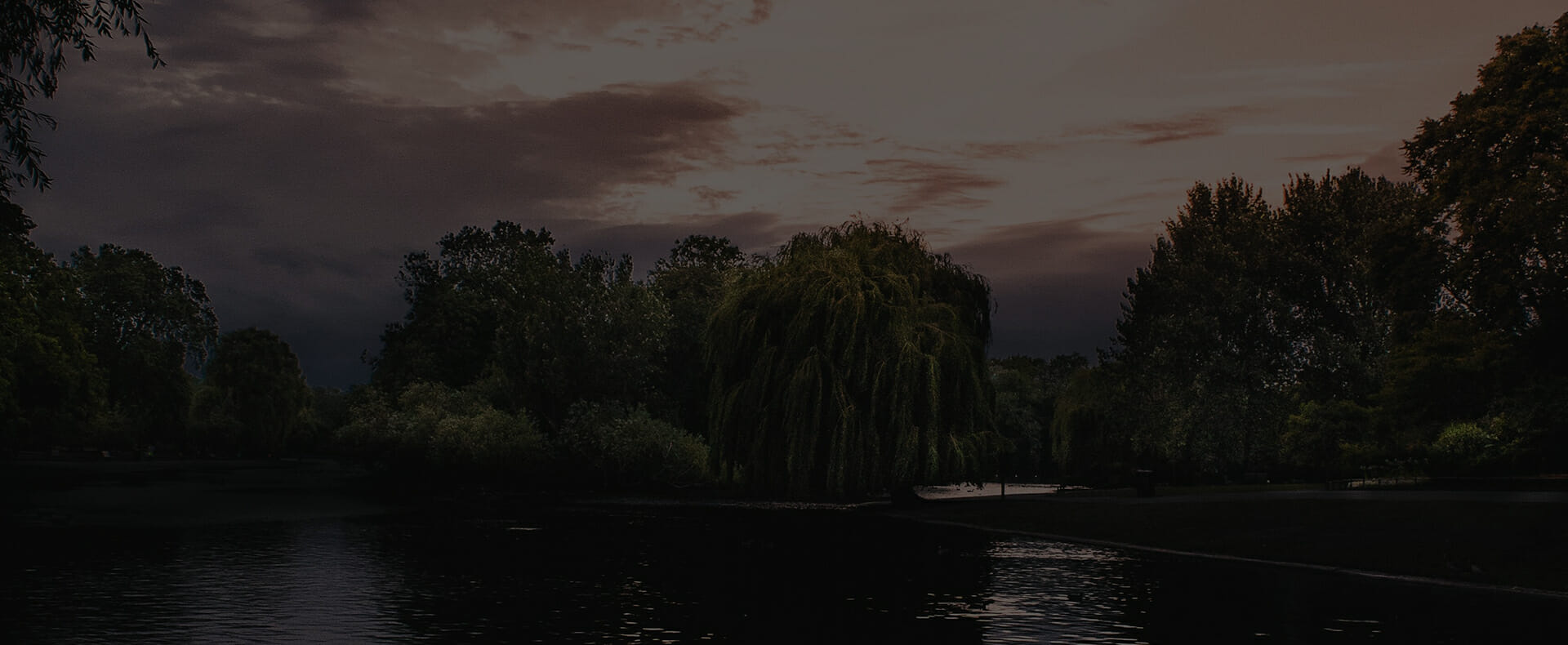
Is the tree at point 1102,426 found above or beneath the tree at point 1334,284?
beneath

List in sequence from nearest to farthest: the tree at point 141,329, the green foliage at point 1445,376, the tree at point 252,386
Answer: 1. the green foliage at point 1445,376
2. the tree at point 141,329
3. the tree at point 252,386

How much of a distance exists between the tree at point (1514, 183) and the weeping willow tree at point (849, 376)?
61.9 ft

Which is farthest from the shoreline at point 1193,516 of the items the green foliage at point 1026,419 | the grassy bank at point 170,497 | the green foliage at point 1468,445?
the green foliage at point 1026,419

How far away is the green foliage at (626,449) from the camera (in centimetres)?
6875

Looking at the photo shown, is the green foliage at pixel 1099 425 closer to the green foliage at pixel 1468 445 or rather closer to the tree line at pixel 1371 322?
the tree line at pixel 1371 322

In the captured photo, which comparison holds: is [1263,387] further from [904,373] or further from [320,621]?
[320,621]

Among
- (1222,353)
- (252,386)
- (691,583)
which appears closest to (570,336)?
(1222,353)

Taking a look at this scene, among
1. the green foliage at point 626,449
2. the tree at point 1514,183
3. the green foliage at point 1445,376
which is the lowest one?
the green foliage at point 626,449

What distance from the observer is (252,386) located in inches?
6097

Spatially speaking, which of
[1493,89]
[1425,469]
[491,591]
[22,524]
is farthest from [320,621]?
[1425,469]

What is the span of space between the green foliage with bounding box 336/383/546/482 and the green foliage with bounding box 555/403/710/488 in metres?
2.69

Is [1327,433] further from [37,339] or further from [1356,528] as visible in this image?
[37,339]

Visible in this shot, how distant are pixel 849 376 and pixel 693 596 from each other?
27.6m

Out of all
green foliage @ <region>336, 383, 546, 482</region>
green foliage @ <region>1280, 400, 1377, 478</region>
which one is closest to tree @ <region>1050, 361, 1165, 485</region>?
green foliage @ <region>1280, 400, 1377, 478</region>
